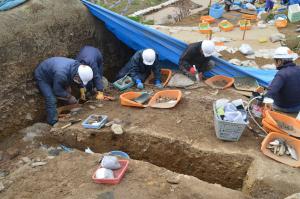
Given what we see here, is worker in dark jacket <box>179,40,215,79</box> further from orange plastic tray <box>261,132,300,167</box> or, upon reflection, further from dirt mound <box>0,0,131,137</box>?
orange plastic tray <box>261,132,300,167</box>

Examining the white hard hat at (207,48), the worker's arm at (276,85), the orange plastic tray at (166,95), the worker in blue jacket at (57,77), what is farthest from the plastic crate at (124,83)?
the worker's arm at (276,85)

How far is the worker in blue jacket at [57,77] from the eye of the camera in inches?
211

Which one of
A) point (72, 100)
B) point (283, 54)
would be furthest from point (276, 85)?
point (72, 100)

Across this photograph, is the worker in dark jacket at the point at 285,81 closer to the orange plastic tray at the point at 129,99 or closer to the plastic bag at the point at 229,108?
the plastic bag at the point at 229,108

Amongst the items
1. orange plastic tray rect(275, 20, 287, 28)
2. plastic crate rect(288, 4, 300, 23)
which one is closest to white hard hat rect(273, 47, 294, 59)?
orange plastic tray rect(275, 20, 287, 28)

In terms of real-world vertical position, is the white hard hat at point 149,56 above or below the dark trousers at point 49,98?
above

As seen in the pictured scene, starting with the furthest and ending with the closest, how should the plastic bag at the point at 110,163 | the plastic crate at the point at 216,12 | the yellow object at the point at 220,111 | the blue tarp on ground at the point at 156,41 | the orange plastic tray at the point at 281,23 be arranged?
the plastic crate at the point at 216,12 → the orange plastic tray at the point at 281,23 → the blue tarp on ground at the point at 156,41 → the yellow object at the point at 220,111 → the plastic bag at the point at 110,163

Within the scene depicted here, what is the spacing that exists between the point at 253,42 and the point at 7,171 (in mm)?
7556

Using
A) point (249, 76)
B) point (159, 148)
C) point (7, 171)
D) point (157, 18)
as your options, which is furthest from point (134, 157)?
point (157, 18)

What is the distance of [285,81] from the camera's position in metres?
4.98

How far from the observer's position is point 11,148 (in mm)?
5211

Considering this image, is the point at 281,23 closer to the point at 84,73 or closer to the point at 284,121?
the point at 284,121

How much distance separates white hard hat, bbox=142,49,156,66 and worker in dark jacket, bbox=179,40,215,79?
0.60 meters

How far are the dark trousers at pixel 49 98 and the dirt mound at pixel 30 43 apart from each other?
0.76 ft
